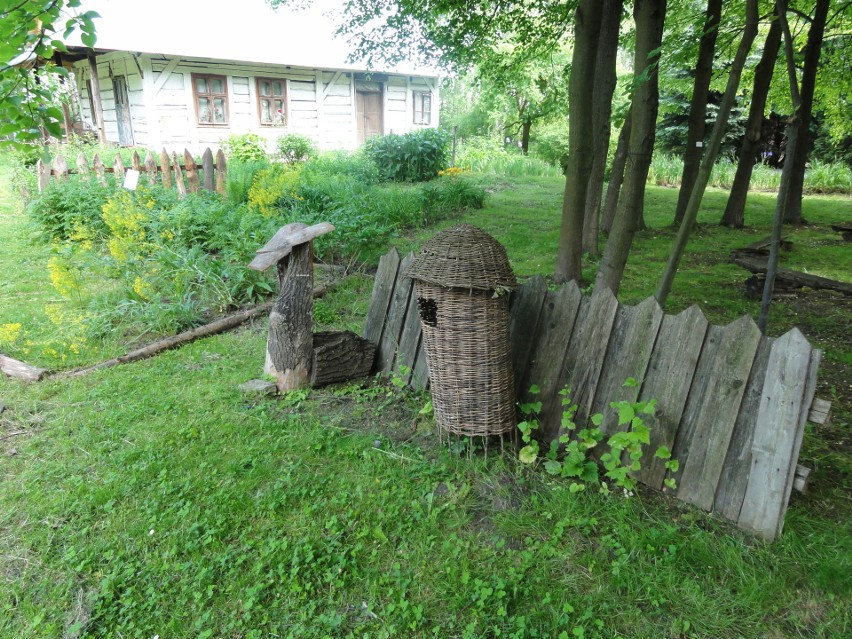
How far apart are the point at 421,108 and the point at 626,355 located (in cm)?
2430

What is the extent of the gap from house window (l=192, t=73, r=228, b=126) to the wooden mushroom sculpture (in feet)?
59.9

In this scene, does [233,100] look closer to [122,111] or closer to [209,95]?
[209,95]

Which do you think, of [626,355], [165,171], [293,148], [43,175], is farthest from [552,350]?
[293,148]

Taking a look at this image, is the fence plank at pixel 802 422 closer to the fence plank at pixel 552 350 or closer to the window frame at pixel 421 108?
the fence plank at pixel 552 350

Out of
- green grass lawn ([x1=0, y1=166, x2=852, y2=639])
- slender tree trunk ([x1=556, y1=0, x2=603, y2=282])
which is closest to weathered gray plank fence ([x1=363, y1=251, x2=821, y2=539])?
green grass lawn ([x1=0, y1=166, x2=852, y2=639])

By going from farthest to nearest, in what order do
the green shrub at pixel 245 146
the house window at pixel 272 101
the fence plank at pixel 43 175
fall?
the house window at pixel 272 101
the green shrub at pixel 245 146
the fence plank at pixel 43 175

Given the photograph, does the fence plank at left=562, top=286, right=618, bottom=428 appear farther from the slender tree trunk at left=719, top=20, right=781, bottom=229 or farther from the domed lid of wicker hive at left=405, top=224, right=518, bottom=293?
the slender tree trunk at left=719, top=20, right=781, bottom=229

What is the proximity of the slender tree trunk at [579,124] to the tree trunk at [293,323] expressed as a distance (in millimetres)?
2741

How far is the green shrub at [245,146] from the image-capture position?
59.3 ft

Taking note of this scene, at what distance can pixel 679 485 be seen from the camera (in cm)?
304

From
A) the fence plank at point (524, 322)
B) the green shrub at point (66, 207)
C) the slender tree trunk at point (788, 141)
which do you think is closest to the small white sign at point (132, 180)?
the green shrub at point (66, 207)

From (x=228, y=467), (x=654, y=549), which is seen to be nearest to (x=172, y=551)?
(x=228, y=467)

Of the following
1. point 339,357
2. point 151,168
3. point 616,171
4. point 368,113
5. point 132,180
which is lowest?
point 339,357

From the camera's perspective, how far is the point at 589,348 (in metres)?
3.45
